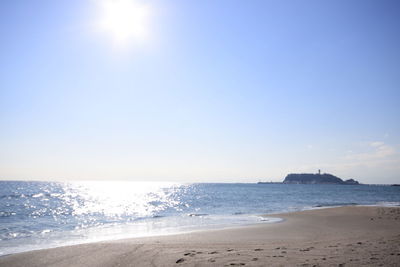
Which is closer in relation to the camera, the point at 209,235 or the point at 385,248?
the point at 385,248

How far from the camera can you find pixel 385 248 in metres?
10.3

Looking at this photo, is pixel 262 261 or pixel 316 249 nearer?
pixel 262 261

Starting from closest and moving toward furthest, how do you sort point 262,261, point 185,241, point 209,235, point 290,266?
point 290,266, point 262,261, point 185,241, point 209,235

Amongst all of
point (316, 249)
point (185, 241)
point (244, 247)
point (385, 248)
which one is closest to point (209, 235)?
point (185, 241)

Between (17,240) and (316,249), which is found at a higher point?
(316,249)

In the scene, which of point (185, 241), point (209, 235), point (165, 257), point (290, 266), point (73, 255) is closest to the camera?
point (290, 266)

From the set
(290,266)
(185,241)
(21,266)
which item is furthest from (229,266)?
(21,266)

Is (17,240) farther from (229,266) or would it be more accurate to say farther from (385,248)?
(385,248)

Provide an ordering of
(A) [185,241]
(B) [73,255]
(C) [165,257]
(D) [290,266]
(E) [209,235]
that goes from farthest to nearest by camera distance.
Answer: (E) [209,235]
(A) [185,241]
(B) [73,255]
(C) [165,257]
(D) [290,266]

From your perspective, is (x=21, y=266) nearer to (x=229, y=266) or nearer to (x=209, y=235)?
(x=229, y=266)

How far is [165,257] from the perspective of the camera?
1028 centimetres

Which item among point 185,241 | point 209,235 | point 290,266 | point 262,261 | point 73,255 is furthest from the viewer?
point 209,235

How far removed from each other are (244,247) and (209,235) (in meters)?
4.39

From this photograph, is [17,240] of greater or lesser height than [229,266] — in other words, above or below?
below
